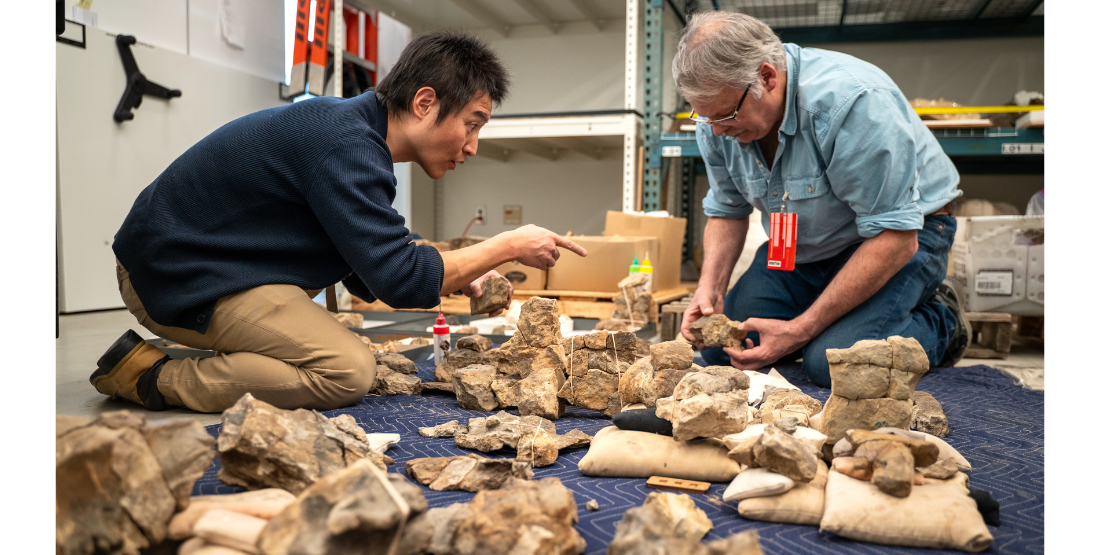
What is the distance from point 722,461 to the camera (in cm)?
137

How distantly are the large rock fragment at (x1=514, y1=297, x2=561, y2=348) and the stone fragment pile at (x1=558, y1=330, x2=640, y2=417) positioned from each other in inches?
2.0

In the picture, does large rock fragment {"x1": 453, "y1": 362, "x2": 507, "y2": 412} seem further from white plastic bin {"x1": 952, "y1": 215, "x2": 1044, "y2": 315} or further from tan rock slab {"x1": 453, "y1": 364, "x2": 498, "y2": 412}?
white plastic bin {"x1": 952, "y1": 215, "x2": 1044, "y2": 315}

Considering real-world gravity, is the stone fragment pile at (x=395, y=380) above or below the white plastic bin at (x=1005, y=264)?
below

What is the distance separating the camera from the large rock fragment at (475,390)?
1986 millimetres

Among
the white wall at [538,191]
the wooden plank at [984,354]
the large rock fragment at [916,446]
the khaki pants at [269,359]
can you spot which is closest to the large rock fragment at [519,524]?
the large rock fragment at [916,446]

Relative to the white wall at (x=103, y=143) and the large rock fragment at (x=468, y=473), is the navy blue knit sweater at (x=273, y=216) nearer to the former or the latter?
the large rock fragment at (x=468, y=473)

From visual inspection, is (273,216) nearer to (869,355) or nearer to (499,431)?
(499,431)

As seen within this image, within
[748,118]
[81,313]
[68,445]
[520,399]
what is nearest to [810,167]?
[748,118]

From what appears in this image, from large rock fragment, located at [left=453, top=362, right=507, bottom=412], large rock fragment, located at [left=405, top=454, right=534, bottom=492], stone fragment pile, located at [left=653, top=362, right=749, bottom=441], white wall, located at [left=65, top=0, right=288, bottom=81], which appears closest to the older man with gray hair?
large rock fragment, located at [left=453, top=362, right=507, bottom=412]

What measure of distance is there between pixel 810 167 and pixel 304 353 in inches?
67.8

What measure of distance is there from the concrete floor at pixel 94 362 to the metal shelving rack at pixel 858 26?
73.4 inches

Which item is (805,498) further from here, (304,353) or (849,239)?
(849,239)

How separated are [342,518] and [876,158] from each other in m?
1.92

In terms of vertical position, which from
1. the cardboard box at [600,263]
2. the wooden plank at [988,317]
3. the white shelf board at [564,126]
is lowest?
the wooden plank at [988,317]
